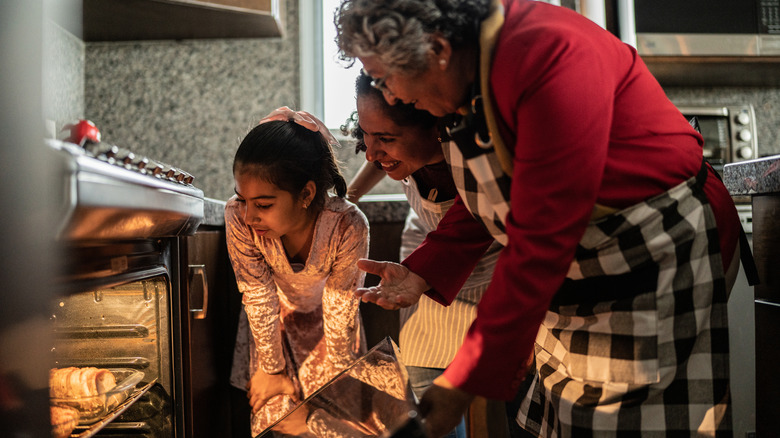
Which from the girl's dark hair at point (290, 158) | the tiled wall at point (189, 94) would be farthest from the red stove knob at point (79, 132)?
the tiled wall at point (189, 94)

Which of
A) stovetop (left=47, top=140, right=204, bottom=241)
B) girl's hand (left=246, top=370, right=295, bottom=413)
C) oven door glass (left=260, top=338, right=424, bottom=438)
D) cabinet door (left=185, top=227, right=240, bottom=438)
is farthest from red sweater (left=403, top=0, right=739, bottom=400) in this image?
girl's hand (left=246, top=370, right=295, bottom=413)

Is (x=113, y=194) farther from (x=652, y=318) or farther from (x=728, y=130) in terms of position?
(x=728, y=130)

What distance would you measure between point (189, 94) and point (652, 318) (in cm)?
168

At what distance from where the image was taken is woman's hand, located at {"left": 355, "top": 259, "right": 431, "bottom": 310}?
2.55 feet

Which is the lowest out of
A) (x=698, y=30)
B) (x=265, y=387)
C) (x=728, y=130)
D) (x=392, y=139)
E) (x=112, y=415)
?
(x=265, y=387)

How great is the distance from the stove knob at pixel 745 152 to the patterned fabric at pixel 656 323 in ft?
4.50

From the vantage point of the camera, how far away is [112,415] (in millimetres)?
702

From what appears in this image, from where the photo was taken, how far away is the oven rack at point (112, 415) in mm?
627

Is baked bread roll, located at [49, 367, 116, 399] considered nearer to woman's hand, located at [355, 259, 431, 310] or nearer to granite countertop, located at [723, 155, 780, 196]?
woman's hand, located at [355, 259, 431, 310]

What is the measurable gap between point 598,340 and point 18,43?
65 centimetres

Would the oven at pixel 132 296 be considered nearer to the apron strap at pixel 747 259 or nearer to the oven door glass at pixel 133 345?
the oven door glass at pixel 133 345

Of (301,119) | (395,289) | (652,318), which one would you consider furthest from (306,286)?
(652,318)

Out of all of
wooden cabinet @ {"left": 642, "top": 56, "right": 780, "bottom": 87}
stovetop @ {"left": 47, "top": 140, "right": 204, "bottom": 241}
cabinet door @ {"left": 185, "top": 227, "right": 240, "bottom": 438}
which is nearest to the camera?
stovetop @ {"left": 47, "top": 140, "right": 204, "bottom": 241}

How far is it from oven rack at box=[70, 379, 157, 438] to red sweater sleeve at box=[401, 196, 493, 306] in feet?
1.45
